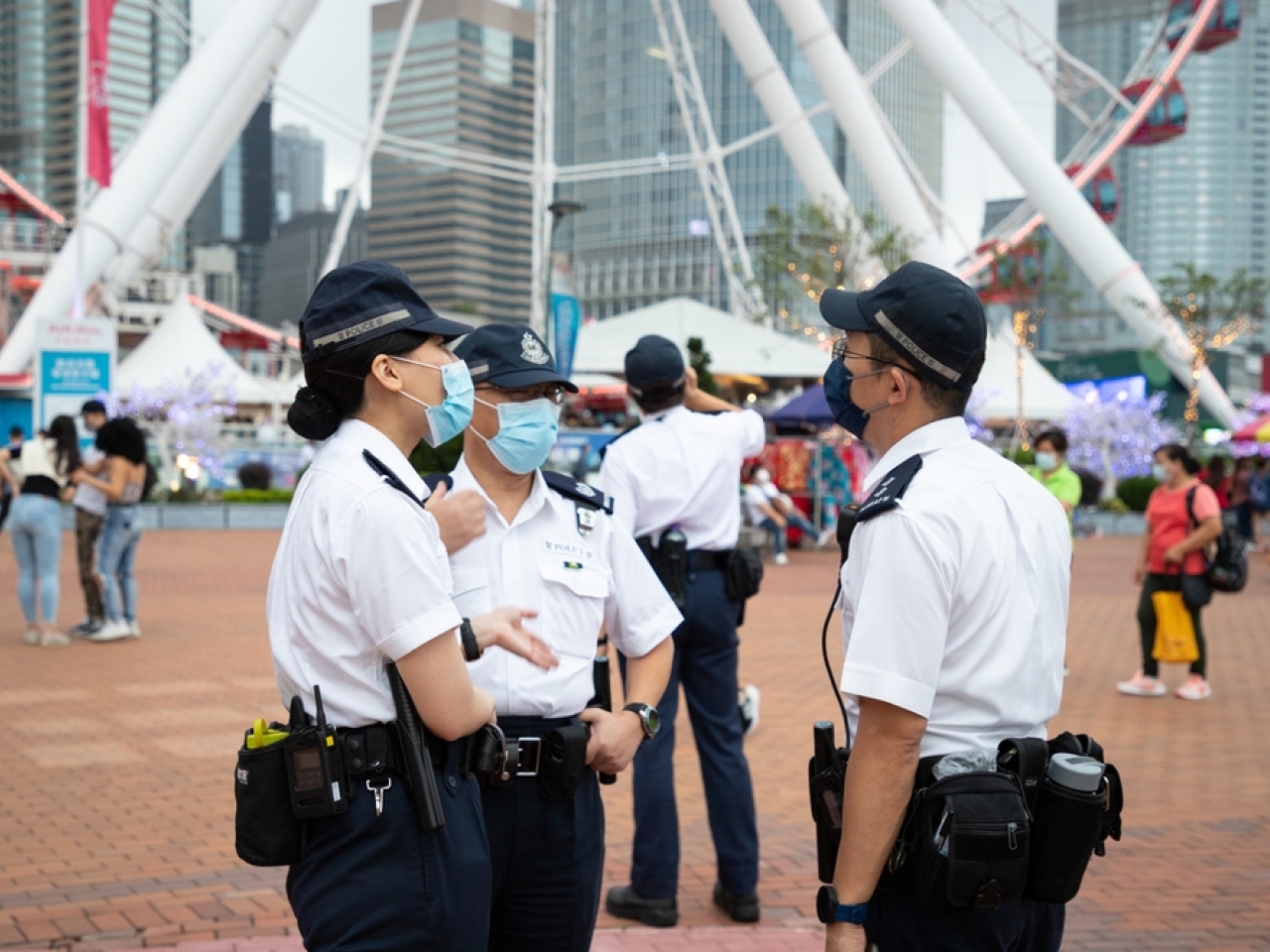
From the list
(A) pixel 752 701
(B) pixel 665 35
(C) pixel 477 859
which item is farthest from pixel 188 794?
(B) pixel 665 35

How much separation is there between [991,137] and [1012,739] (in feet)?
110

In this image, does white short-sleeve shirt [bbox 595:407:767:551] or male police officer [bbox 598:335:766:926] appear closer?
male police officer [bbox 598:335:766:926]

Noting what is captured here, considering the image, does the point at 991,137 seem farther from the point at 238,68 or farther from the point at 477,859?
the point at 477,859

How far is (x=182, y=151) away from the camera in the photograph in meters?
29.3

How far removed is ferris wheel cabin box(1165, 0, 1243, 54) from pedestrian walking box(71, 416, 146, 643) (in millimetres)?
38668

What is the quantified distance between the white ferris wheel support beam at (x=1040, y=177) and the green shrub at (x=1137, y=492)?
7.82 meters

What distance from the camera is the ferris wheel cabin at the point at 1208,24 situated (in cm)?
4103

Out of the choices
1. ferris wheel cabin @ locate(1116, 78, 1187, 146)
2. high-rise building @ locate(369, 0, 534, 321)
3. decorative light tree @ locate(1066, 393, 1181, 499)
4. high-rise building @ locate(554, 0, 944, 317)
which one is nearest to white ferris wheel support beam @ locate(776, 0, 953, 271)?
decorative light tree @ locate(1066, 393, 1181, 499)

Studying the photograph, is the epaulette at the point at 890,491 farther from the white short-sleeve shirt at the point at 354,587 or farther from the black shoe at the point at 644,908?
the black shoe at the point at 644,908

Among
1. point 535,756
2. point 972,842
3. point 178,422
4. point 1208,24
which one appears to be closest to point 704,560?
point 535,756

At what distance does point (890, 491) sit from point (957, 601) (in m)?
0.21

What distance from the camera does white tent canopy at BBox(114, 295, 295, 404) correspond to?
3209 cm

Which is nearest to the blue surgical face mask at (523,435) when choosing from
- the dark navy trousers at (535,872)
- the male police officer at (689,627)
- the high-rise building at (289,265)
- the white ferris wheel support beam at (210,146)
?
the dark navy trousers at (535,872)

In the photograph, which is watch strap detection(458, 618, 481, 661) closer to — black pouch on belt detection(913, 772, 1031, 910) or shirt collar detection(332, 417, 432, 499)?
shirt collar detection(332, 417, 432, 499)
